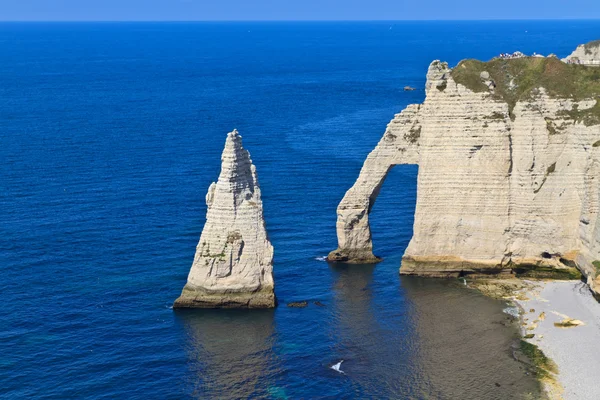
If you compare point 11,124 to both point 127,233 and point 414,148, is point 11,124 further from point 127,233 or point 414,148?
point 414,148

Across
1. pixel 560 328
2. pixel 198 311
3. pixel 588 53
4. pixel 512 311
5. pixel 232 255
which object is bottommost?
pixel 560 328

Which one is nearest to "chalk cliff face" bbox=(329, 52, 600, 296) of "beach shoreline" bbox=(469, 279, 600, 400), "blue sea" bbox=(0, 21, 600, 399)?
"beach shoreline" bbox=(469, 279, 600, 400)

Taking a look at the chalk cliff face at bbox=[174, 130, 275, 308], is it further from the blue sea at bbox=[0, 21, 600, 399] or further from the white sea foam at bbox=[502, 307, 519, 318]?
the white sea foam at bbox=[502, 307, 519, 318]

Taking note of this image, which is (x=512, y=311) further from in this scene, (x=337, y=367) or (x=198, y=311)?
(x=198, y=311)

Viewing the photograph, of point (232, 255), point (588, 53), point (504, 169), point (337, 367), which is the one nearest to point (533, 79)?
point (504, 169)

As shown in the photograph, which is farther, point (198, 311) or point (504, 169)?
point (504, 169)

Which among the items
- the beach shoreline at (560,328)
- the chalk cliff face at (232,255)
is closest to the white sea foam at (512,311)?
the beach shoreline at (560,328)

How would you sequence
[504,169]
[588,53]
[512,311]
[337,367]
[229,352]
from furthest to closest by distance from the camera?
[588,53]
[504,169]
[512,311]
[229,352]
[337,367]

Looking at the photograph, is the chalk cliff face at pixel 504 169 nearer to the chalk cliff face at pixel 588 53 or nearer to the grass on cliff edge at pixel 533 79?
the grass on cliff edge at pixel 533 79
